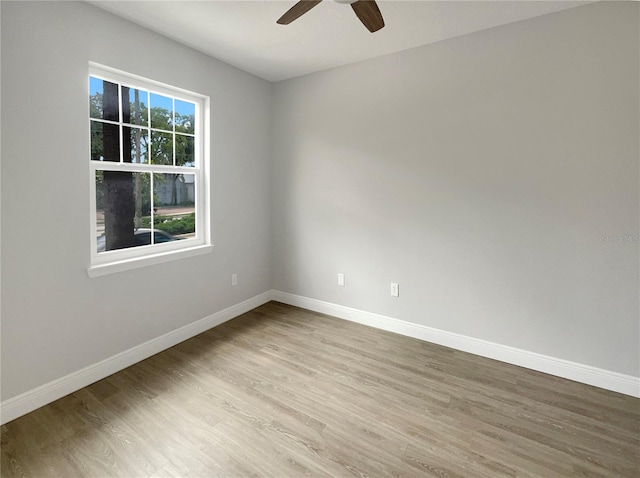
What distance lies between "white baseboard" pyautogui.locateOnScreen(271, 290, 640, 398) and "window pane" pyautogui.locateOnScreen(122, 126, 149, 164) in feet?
7.25

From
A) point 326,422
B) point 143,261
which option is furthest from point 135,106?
point 326,422

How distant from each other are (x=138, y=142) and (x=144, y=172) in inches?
9.5

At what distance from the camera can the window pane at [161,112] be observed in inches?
107

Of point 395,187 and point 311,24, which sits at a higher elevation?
point 311,24

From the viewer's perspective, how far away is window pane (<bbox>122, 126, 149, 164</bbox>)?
255 centimetres

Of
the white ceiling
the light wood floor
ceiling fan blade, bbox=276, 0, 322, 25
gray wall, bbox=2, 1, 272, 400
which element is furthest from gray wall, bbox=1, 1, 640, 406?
ceiling fan blade, bbox=276, 0, 322, 25

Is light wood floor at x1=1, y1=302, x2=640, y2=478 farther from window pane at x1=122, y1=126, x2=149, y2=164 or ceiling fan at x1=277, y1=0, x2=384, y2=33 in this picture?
ceiling fan at x1=277, y1=0, x2=384, y2=33

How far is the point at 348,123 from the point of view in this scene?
10.8 ft

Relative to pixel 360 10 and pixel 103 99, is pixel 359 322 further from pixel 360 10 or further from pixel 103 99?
pixel 103 99

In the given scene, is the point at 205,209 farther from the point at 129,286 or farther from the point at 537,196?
the point at 537,196

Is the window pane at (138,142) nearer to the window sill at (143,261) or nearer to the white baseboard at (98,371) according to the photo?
the window sill at (143,261)

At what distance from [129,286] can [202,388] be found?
0.99 meters

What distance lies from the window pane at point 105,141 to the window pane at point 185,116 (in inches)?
23.2

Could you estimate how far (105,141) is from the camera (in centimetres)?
240
